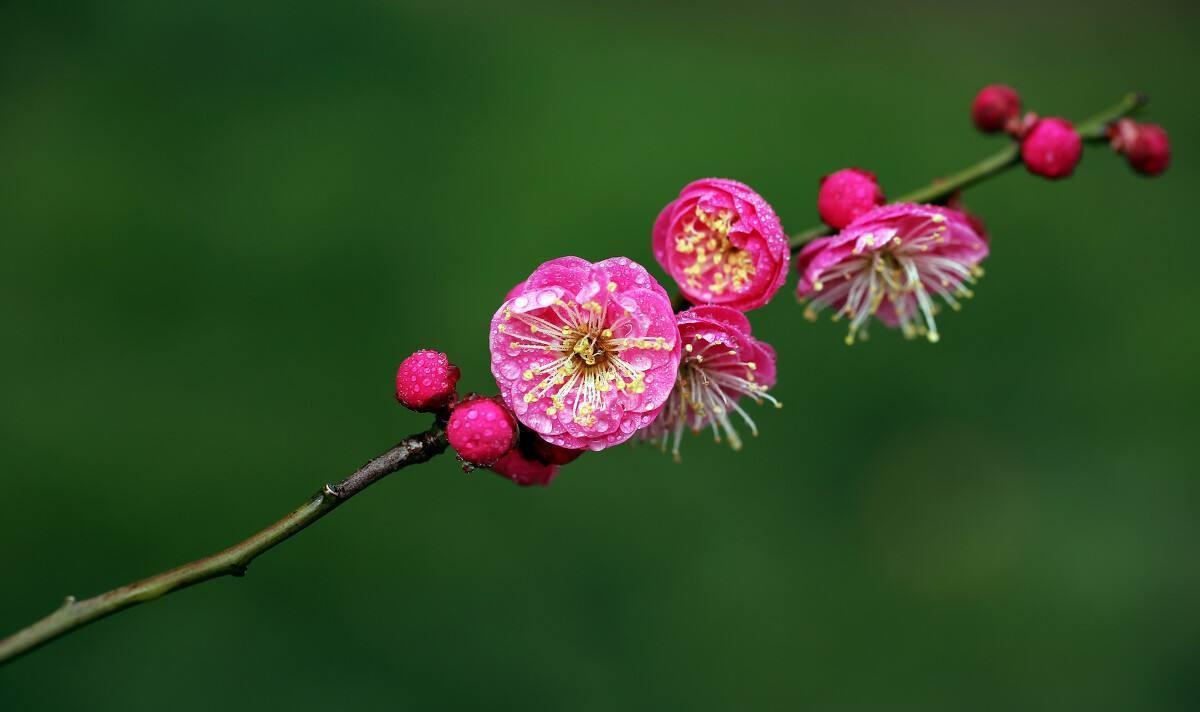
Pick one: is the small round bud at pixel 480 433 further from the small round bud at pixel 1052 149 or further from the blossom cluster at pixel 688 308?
the small round bud at pixel 1052 149

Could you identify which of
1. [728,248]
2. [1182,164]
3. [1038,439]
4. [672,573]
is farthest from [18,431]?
[1182,164]

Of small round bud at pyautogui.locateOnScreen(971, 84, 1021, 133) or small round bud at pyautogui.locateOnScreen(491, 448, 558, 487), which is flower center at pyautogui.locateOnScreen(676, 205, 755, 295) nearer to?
small round bud at pyautogui.locateOnScreen(491, 448, 558, 487)

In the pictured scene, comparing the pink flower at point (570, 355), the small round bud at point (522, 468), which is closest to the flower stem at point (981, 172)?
the pink flower at point (570, 355)

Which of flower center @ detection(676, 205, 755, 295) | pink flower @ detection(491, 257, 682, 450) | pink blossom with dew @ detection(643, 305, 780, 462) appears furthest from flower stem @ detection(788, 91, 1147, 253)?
pink flower @ detection(491, 257, 682, 450)

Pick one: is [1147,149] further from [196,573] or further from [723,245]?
[196,573]

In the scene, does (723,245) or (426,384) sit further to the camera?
(723,245)

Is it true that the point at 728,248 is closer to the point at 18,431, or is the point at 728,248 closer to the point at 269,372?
the point at 269,372

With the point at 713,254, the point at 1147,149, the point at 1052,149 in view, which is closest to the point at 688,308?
the point at 713,254
